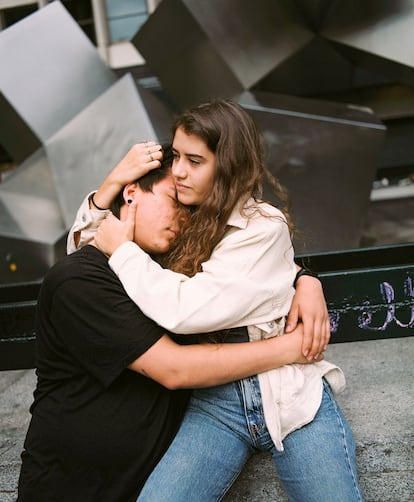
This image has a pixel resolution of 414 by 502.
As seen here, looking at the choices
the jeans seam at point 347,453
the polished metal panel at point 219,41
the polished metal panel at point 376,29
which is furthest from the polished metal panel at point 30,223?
the jeans seam at point 347,453

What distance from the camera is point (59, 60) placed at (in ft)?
17.9

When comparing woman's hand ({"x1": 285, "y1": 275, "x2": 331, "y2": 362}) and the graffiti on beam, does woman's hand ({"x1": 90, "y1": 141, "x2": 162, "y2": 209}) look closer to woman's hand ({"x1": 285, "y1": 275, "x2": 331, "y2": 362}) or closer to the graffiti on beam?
woman's hand ({"x1": 285, "y1": 275, "x2": 331, "y2": 362})

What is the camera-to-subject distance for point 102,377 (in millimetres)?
1651

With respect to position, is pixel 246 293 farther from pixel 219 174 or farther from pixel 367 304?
pixel 367 304

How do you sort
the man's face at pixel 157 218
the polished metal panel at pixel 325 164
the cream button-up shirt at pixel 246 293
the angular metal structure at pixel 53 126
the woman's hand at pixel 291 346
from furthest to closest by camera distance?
the angular metal structure at pixel 53 126
the polished metal panel at pixel 325 164
the man's face at pixel 157 218
the woman's hand at pixel 291 346
the cream button-up shirt at pixel 246 293

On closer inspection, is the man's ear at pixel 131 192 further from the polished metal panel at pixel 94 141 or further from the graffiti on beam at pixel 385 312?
the polished metal panel at pixel 94 141

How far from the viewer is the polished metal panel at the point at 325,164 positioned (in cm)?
494

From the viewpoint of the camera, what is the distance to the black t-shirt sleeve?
1627 mm

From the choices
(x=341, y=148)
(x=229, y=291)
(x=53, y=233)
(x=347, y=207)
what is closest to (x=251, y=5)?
(x=341, y=148)

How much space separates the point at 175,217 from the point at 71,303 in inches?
19.0

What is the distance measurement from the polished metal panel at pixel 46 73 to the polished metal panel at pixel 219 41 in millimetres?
650

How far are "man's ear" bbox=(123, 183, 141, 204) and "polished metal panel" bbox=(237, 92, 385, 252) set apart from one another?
3.12 m

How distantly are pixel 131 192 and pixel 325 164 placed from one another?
3.39 meters

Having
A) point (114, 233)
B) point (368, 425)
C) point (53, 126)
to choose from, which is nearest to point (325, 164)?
point (53, 126)
